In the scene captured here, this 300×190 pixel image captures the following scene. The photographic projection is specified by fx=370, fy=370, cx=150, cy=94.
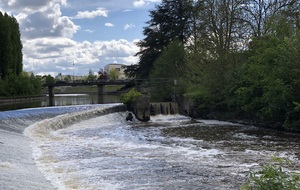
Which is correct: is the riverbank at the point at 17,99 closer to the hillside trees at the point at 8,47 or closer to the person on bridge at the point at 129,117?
the hillside trees at the point at 8,47

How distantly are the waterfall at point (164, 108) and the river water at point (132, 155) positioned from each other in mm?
6860

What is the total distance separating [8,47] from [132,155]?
4556 cm

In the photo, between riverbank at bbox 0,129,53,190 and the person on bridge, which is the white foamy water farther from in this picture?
the person on bridge

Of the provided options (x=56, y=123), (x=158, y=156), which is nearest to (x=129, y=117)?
(x=56, y=123)

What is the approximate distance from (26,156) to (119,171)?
11.6ft

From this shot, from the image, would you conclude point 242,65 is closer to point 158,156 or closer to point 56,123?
point 56,123

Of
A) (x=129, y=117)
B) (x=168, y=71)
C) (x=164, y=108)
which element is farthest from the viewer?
(x=168, y=71)

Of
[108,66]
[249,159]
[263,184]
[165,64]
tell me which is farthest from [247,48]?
[108,66]

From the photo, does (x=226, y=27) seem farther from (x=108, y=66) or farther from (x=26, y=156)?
(x=108, y=66)

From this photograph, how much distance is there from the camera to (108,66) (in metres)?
184

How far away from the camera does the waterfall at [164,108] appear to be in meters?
27.1

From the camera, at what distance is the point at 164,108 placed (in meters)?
27.6

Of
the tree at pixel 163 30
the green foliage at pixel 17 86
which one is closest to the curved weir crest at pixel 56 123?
the tree at pixel 163 30

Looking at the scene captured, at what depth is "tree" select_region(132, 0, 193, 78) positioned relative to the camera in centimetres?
4678
